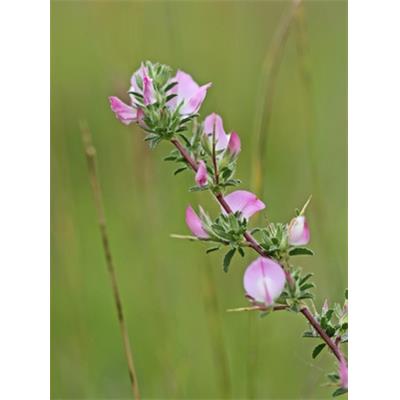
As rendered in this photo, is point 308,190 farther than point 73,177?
No

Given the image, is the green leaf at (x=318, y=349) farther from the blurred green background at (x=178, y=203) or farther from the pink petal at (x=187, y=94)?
the blurred green background at (x=178, y=203)

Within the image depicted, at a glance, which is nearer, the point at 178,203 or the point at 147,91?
the point at 147,91

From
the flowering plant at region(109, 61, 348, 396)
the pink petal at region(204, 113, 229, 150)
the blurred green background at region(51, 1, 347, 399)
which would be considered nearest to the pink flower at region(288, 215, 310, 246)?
the flowering plant at region(109, 61, 348, 396)

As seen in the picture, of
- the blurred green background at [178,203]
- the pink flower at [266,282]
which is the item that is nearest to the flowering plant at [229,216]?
the pink flower at [266,282]

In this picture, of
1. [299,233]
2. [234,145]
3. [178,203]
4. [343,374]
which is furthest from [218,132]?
[178,203]

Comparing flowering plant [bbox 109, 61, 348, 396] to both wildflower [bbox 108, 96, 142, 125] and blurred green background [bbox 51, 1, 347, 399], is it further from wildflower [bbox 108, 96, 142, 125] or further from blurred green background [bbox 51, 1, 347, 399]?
blurred green background [bbox 51, 1, 347, 399]

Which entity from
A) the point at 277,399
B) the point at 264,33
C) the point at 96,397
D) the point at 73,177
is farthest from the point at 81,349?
the point at 264,33

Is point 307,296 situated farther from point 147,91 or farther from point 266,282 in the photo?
point 147,91

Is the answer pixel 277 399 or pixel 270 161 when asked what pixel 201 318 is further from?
pixel 270 161
